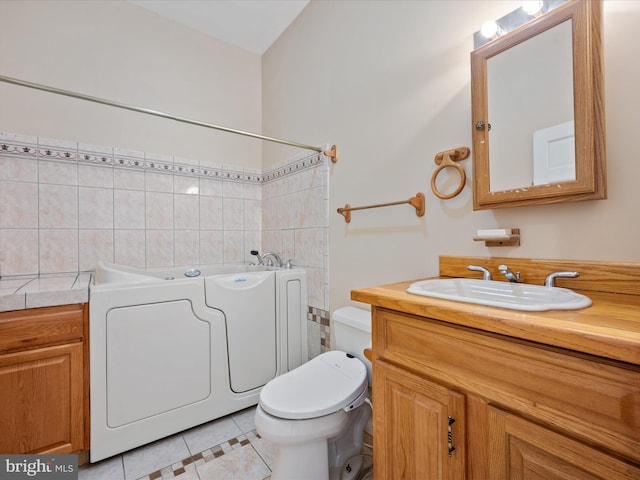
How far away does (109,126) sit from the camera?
6.84ft

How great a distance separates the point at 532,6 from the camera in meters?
0.99

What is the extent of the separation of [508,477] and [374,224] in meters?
1.16

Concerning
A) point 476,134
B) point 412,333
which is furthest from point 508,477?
point 476,134

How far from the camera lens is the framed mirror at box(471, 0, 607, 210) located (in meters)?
0.87

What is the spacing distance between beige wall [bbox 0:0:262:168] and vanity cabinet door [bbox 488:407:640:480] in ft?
8.23

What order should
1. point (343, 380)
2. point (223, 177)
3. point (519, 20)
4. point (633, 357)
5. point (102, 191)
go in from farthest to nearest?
point (223, 177), point (102, 191), point (343, 380), point (519, 20), point (633, 357)

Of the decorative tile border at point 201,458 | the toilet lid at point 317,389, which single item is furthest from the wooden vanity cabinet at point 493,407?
the decorative tile border at point 201,458

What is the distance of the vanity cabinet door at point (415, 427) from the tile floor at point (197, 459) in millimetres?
733

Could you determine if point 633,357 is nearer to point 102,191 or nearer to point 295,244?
point 295,244

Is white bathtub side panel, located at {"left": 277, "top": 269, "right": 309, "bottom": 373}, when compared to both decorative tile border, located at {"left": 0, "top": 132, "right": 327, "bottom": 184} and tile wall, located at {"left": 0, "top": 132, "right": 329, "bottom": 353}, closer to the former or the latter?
tile wall, located at {"left": 0, "top": 132, "right": 329, "bottom": 353}

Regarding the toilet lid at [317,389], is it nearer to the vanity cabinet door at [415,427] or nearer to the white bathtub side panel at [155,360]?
the vanity cabinet door at [415,427]

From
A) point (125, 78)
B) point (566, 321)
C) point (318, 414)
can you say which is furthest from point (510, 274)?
point (125, 78)

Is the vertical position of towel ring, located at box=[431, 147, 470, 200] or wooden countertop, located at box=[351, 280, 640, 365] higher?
towel ring, located at box=[431, 147, 470, 200]

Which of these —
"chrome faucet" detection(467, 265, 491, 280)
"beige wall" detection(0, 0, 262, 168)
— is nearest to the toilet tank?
"chrome faucet" detection(467, 265, 491, 280)
